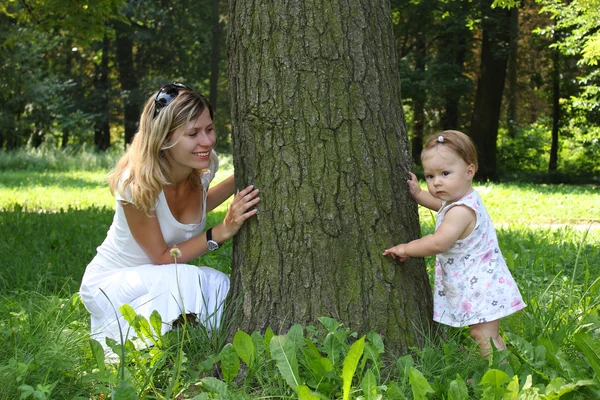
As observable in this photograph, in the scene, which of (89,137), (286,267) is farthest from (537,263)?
(89,137)

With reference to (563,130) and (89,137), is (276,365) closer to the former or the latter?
(563,130)

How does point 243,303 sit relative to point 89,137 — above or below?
above

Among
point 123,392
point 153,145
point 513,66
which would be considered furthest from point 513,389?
point 513,66

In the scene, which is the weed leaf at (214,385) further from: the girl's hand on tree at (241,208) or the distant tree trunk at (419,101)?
the distant tree trunk at (419,101)

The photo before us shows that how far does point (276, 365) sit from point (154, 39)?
2958 cm

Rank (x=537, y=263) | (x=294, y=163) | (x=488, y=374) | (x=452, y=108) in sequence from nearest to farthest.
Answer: (x=488, y=374), (x=294, y=163), (x=537, y=263), (x=452, y=108)

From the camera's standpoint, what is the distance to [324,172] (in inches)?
119

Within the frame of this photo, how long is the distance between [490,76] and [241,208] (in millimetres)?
18671

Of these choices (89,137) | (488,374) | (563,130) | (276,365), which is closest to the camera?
(488,374)

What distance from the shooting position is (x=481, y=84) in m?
20.7

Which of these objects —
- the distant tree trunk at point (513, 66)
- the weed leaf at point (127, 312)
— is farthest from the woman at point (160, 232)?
the distant tree trunk at point (513, 66)

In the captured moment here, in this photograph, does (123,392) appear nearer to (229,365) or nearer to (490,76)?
(229,365)

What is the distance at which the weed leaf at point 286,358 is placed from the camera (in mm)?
2616

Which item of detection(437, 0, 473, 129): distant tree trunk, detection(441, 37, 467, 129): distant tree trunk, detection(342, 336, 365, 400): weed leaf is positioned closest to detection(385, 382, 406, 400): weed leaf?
detection(342, 336, 365, 400): weed leaf
